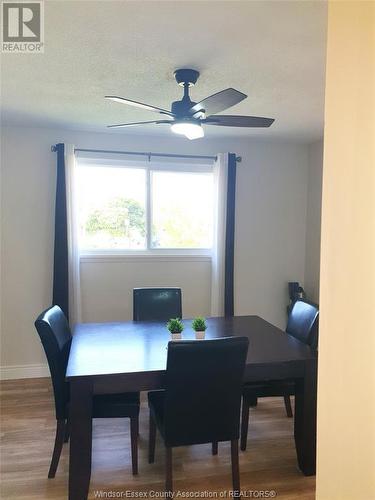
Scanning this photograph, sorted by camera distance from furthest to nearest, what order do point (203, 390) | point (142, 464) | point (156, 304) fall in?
point (156, 304) < point (142, 464) < point (203, 390)

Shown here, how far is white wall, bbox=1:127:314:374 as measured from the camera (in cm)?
378

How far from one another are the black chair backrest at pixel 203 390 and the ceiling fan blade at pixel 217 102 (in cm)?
123

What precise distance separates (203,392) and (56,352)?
890 millimetres

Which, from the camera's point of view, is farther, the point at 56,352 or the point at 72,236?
the point at 72,236

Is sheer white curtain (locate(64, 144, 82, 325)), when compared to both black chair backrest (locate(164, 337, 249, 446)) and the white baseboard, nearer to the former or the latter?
the white baseboard

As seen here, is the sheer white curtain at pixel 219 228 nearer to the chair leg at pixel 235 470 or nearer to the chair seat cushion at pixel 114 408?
the chair seat cushion at pixel 114 408

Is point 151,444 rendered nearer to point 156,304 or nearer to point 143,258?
point 156,304

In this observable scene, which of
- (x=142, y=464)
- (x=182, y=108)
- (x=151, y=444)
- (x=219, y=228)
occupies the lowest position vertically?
(x=142, y=464)

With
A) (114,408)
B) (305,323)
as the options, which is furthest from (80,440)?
(305,323)

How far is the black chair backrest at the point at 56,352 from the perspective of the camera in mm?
2174

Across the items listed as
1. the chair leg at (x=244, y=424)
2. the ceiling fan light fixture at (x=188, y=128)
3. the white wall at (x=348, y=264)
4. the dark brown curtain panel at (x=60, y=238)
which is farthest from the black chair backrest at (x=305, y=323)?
the dark brown curtain panel at (x=60, y=238)

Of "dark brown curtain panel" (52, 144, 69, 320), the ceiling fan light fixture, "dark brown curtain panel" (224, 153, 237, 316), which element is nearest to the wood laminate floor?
"dark brown curtain panel" (52, 144, 69, 320)

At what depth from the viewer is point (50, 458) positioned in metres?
2.49

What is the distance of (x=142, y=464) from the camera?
2.43 m
